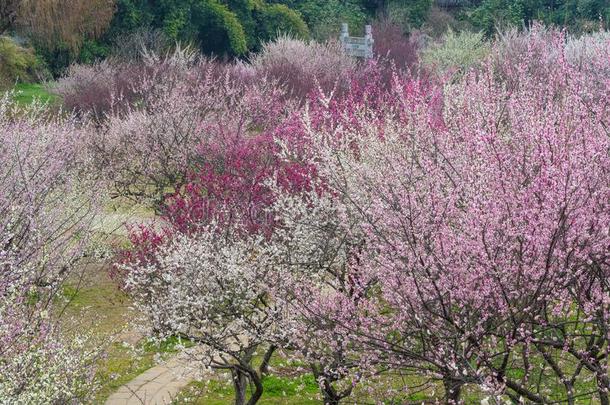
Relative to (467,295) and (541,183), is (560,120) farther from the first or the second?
(467,295)

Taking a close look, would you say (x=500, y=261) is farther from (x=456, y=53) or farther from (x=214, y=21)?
(x=214, y=21)

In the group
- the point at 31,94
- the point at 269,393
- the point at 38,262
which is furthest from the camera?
the point at 31,94

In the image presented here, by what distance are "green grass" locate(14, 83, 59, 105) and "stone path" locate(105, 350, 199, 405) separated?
22.6m

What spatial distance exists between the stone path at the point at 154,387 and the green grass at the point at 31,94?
74.0 feet

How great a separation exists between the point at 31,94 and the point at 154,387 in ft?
89.4

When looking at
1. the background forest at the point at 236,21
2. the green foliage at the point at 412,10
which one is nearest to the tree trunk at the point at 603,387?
the background forest at the point at 236,21

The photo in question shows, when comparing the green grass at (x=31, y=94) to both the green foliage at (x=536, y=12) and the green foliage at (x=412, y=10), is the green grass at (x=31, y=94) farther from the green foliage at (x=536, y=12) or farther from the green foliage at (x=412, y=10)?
the green foliage at (x=536, y=12)

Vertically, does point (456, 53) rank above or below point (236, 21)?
below

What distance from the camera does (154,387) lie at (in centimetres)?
1155

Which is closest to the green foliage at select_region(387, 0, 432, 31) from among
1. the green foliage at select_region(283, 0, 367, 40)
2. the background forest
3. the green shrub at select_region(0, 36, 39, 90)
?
the background forest

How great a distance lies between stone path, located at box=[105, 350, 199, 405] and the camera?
10961mm

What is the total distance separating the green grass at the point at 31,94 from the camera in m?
33.6

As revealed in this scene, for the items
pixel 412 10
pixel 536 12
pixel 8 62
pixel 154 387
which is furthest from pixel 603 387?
pixel 412 10

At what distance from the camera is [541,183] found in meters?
6.28
